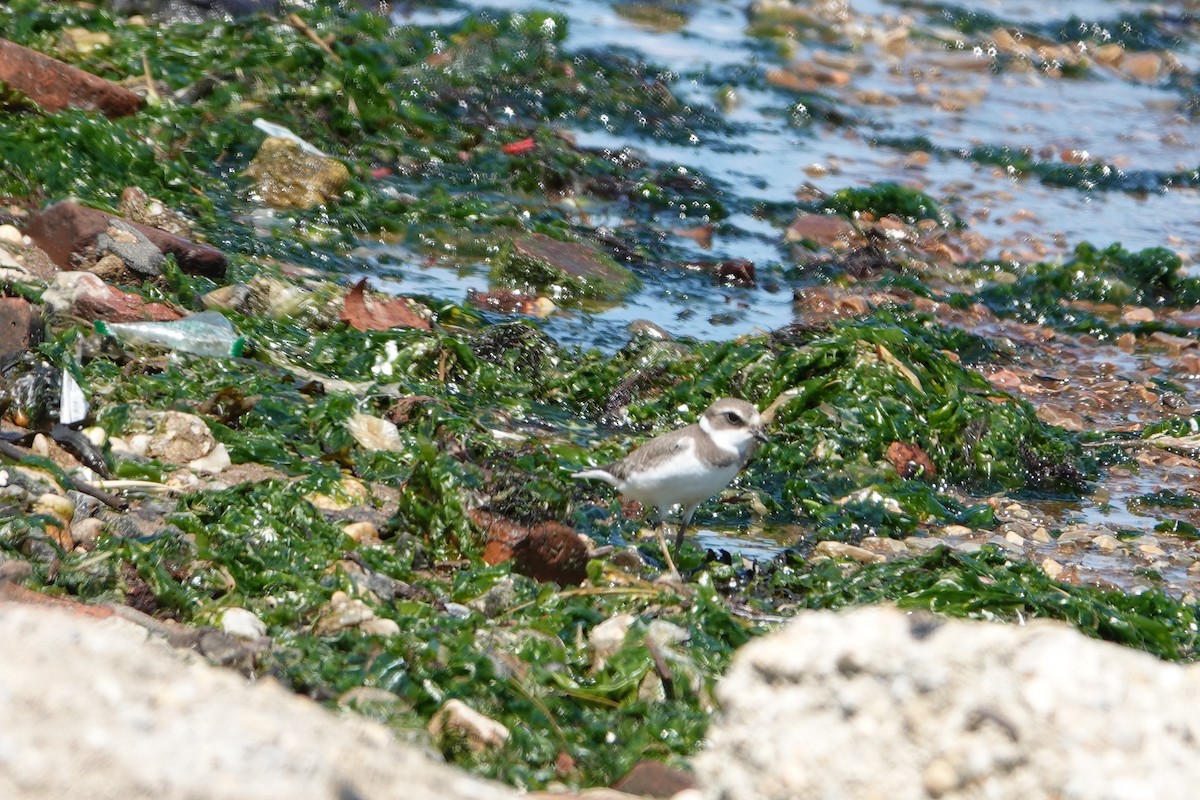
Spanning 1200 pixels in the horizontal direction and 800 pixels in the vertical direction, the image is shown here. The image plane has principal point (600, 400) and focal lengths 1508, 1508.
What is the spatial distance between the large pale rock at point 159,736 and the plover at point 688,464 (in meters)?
2.41

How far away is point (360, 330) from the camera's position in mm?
6512

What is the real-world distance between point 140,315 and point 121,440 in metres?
0.99

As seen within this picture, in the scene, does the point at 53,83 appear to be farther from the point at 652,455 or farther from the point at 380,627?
the point at 380,627

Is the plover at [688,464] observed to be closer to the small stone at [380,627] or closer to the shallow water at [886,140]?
the small stone at [380,627]

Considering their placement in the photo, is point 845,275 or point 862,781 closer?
point 862,781

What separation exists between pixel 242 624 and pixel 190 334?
7.18 ft

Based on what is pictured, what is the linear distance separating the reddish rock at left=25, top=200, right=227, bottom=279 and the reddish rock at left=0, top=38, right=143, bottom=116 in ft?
5.15

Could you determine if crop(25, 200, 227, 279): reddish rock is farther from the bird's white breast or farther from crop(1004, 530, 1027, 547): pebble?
crop(1004, 530, 1027, 547): pebble

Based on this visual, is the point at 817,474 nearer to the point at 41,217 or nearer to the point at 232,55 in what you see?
the point at 41,217

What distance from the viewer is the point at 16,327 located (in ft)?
16.8

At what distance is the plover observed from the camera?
5.00 m

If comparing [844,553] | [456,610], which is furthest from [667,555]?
[456,610]

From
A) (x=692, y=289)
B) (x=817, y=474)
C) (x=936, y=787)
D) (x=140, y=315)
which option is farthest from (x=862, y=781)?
(x=692, y=289)

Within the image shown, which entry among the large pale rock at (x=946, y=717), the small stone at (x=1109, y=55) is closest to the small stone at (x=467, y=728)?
the large pale rock at (x=946, y=717)
